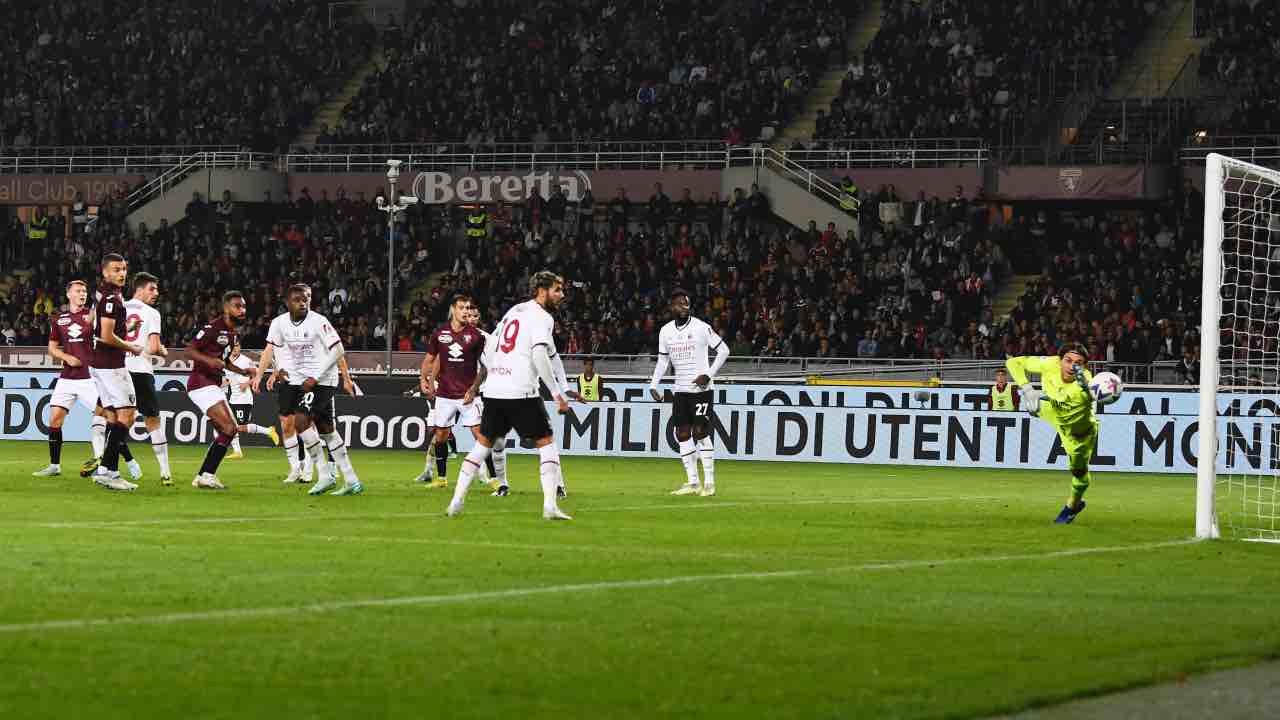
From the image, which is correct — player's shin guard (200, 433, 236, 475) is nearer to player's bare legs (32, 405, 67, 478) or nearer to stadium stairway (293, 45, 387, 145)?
player's bare legs (32, 405, 67, 478)

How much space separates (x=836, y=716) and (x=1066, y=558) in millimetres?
7053

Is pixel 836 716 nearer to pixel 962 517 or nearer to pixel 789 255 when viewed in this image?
pixel 962 517

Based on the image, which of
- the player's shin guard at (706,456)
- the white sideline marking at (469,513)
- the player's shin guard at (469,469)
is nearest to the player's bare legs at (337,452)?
the white sideline marking at (469,513)

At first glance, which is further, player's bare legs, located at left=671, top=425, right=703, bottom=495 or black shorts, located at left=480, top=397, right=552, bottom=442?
player's bare legs, located at left=671, top=425, right=703, bottom=495

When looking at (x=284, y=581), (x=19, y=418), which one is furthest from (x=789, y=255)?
(x=284, y=581)

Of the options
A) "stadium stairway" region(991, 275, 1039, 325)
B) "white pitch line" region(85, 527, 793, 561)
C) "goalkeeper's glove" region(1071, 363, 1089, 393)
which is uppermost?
"stadium stairway" region(991, 275, 1039, 325)

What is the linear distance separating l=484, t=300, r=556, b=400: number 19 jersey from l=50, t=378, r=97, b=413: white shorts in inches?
335

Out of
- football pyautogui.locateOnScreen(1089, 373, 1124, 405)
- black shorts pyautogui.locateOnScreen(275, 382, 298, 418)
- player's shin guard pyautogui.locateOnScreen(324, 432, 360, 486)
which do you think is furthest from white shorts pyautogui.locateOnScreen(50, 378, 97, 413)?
football pyautogui.locateOnScreen(1089, 373, 1124, 405)

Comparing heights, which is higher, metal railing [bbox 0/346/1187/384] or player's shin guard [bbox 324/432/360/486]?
metal railing [bbox 0/346/1187/384]

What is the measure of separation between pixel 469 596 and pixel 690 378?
39.0 ft

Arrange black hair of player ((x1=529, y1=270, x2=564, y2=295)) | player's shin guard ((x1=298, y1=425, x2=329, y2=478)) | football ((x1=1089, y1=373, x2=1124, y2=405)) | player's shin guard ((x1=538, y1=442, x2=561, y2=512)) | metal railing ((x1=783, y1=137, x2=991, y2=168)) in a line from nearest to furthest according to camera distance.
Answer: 1. player's shin guard ((x1=538, y1=442, x2=561, y2=512))
2. black hair of player ((x1=529, y1=270, x2=564, y2=295))
3. football ((x1=1089, y1=373, x2=1124, y2=405))
4. player's shin guard ((x1=298, y1=425, x2=329, y2=478))
5. metal railing ((x1=783, y1=137, x2=991, y2=168))

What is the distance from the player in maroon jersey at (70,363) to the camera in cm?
2255

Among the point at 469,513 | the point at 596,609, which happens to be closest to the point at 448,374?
the point at 469,513

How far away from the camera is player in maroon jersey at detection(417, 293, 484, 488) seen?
23.0 m
